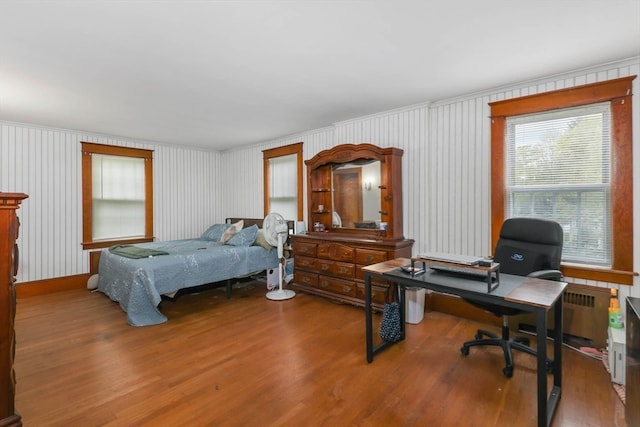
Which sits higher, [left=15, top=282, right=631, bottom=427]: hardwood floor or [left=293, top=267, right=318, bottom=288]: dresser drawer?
[left=293, top=267, right=318, bottom=288]: dresser drawer

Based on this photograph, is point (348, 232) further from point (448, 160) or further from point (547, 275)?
point (547, 275)

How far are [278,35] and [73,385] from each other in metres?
2.79

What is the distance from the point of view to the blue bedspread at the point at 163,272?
10.8ft

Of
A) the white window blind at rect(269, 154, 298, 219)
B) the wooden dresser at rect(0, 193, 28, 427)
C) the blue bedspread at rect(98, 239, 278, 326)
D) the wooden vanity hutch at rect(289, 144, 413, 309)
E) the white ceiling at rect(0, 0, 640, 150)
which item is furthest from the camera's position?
the white window blind at rect(269, 154, 298, 219)

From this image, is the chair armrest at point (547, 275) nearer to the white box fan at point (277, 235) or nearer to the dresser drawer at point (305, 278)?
the dresser drawer at point (305, 278)

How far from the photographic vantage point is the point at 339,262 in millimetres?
3762

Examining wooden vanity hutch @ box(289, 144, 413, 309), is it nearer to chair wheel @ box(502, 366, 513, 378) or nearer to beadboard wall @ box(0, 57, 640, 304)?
beadboard wall @ box(0, 57, 640, 304)

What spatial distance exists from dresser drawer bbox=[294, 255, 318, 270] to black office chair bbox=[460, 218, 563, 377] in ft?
6.52

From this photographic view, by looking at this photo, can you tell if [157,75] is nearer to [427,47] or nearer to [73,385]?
[427,47]

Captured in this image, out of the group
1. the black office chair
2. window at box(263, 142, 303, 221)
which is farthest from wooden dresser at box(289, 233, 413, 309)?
the black office chair

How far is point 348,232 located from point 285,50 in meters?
2.44

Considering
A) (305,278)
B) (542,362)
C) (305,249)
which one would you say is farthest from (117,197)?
(542,362)

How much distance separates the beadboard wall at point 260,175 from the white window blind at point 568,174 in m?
0.19

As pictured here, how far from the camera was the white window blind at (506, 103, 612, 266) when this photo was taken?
262cm
